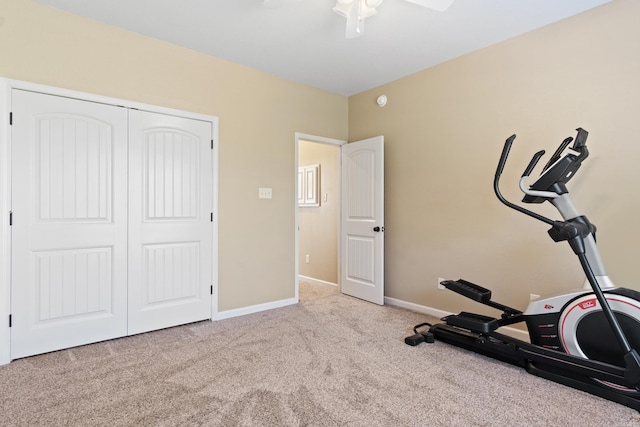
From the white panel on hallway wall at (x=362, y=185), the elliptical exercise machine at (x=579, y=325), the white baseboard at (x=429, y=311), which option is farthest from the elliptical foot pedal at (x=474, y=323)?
the white panel on hallway wall at (x=362, y=185)

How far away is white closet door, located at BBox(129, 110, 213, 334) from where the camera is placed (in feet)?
9.52

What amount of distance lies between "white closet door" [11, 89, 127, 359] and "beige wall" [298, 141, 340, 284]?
8.78 feet

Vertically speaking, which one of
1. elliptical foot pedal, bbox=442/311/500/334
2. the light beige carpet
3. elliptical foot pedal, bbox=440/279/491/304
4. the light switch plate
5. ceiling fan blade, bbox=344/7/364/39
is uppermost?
ceiling fan blade, bbox=344/7/364/39

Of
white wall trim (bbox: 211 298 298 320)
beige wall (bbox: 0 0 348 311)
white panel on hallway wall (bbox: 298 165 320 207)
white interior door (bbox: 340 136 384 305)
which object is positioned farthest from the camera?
white panel on hallway wall (bbox: 298 165 320 207)

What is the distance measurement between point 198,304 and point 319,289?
185 cm

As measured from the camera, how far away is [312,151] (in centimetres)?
511

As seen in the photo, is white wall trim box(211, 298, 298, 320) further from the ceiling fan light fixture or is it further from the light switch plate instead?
the ceiling fan light fixture

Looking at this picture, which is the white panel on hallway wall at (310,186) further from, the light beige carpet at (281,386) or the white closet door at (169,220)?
the light beige carpet at (281,386)

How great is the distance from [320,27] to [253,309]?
9.30 feet

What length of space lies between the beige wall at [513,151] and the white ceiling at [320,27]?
238 mm

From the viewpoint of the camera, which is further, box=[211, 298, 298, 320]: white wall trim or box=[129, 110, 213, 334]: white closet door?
box=[211, 298, 298, 320]: white wall trim

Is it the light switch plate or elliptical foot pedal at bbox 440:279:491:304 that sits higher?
the light switch plate

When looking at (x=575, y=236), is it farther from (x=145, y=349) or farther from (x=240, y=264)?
(x=145, y=349)

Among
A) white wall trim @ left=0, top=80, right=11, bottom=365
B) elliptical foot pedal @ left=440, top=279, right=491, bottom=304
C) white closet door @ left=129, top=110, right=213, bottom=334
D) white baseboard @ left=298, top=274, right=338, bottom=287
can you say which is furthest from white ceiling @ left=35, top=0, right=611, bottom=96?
white baseboard @ left=298, top=274, right=338, bottom=287
